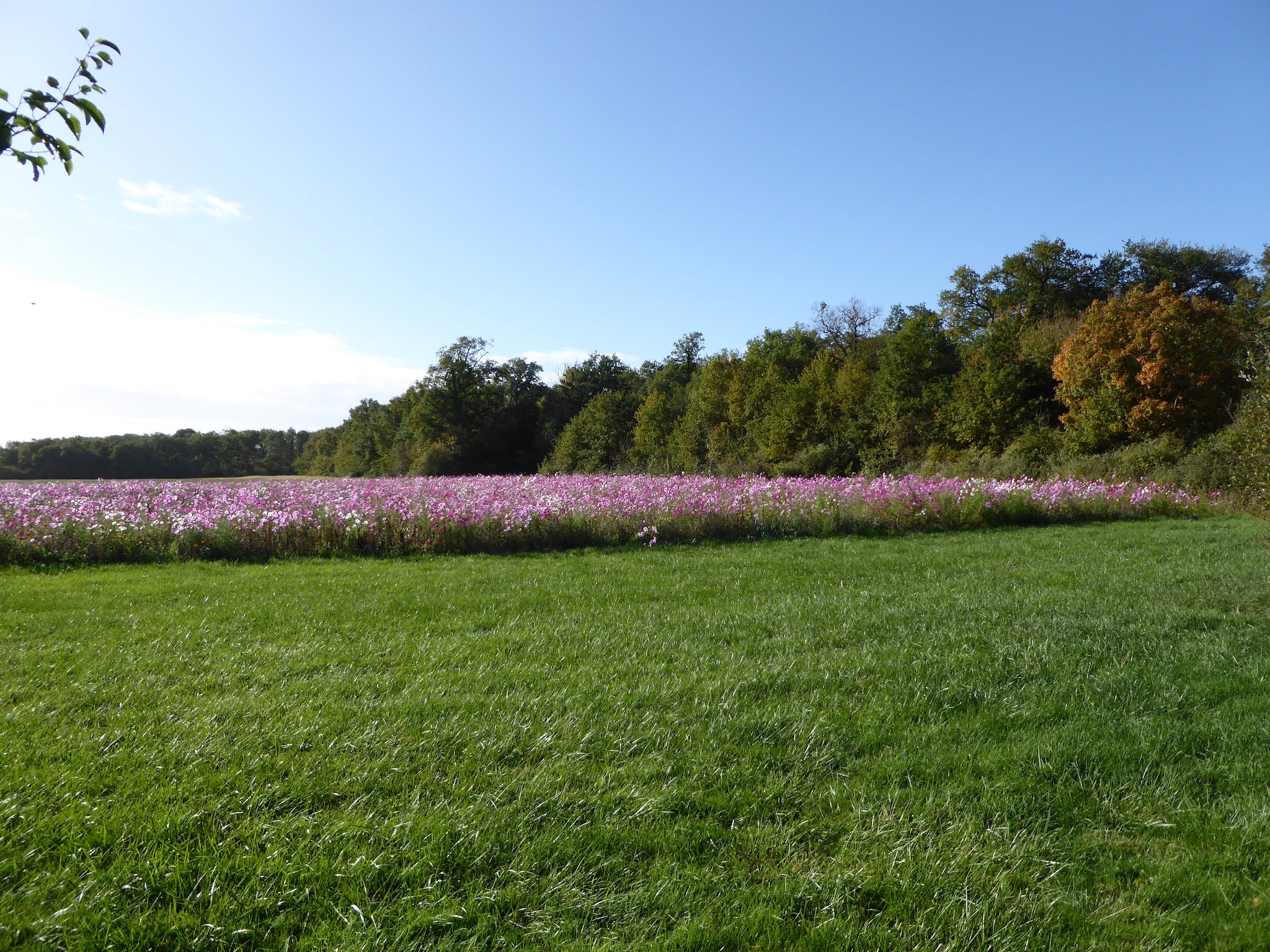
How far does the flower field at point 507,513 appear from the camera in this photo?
8.64 meters

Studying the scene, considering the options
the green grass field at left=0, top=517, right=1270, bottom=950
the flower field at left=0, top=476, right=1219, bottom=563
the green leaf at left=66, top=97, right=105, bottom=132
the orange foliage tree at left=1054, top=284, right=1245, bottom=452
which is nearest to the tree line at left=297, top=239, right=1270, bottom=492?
the orange foliage tree at left=1054, top=284, right=1245, bottom=452

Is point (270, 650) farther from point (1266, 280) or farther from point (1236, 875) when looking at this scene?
point (1266, 280)

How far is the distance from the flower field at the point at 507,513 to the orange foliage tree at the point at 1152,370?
6486mm

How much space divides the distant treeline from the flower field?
19.4m

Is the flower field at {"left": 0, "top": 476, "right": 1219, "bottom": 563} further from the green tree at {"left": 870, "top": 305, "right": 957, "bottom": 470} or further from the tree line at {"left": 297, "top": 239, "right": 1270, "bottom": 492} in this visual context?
the green tree at {"left": 870, "top": 305, "right": 957, "bottom": 470}

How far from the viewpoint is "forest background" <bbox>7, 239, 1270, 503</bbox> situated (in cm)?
1861

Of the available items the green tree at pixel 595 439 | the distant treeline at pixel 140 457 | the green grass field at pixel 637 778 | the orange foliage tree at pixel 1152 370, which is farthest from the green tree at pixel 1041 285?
the distant treeline at pixel 140 457

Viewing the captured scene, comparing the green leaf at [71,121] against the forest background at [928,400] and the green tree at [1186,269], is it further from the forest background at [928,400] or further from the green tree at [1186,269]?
the green tree at [1186,269]

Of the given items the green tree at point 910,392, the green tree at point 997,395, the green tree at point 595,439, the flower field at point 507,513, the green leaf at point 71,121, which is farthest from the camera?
the green tree at point 595,439

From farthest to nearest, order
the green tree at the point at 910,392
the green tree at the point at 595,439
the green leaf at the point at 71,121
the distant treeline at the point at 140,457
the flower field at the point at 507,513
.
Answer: the green tree at the point at 595,439
the distant treeline at the point at 140,457
the green tree at the point at 910,392
the flower field at the point at 507,513
the green leaf at the point at 71,121

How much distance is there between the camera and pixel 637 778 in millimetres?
2627

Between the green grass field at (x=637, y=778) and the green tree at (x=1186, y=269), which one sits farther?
the green tree at (x=1186, y=269)

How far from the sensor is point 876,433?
969 inches

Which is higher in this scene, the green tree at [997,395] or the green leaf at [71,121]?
the green tree at [997,395]
